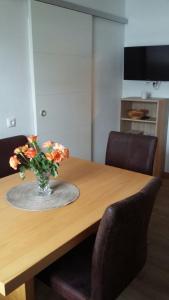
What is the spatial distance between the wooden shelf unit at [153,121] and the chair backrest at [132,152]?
1346 mm

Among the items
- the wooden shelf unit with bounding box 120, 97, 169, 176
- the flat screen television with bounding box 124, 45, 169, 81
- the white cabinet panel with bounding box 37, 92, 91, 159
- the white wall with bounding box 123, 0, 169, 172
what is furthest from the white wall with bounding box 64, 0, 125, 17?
the wooden shelf unit with bounding box 120, 97, 169, 176

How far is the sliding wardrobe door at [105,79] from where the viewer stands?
3.63m

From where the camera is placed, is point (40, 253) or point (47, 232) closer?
point (40, 253)

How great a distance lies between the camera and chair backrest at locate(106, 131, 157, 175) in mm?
2217

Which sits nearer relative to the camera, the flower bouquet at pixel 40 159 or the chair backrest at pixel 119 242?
the chair backrest at pixel 119 242

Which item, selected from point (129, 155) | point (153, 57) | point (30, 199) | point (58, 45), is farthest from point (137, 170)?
point (153, 57)

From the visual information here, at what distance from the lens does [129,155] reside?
91.5 inches

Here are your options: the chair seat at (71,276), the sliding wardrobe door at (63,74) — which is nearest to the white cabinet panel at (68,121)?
the sliding wardrobe door at (63,74)

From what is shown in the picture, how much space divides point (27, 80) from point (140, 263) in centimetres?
202

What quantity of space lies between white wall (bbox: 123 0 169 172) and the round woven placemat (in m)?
2.50

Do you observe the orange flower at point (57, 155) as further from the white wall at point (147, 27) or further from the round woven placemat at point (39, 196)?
the white wall at point (147, 27)

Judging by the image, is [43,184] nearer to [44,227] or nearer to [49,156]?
[49,156]

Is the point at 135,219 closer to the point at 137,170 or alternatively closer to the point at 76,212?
the point at 76,212

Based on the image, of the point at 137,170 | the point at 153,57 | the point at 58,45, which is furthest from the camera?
the point at 153,57
